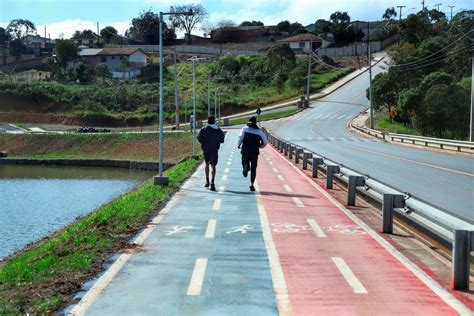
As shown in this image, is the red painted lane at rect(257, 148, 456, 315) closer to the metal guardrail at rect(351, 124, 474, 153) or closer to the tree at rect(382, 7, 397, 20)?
the metal guardrail at rect(351, 124, 474, 153)

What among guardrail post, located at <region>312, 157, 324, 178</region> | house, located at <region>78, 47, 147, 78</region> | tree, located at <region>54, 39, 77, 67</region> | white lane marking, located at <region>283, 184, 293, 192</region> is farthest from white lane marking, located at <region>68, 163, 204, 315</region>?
tree, located at <region>54, 39, 77, 67</region>

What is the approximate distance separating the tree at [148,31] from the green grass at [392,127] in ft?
300

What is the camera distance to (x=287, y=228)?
10.7 m

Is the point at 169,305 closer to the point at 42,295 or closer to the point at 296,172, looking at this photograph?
the point at 42,295

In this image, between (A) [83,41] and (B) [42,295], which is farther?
(A) [83,41]

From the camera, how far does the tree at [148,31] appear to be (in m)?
158

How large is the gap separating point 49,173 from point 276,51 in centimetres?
7210

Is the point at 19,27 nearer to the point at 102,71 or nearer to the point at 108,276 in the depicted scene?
the point at 102,71

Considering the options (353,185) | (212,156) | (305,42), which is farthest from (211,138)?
(305,42)

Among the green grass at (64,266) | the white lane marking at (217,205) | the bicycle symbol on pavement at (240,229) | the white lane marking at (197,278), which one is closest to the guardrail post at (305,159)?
the white lane marking at (217,205)

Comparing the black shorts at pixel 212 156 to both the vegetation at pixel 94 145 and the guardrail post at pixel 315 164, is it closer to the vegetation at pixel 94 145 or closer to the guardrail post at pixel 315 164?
the guardrail post at pixel 315 164

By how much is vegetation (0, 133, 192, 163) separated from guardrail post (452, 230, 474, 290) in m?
54.8

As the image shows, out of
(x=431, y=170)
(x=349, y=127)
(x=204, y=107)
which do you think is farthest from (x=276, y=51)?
(x=431, y=170)

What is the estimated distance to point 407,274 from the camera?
7.48 m
